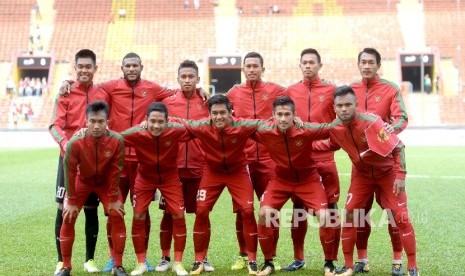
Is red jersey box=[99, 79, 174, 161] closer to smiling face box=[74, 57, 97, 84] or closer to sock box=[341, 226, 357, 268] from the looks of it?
smiling face box=[74, 57, 97, 84]

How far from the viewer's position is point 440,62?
34.7 meters

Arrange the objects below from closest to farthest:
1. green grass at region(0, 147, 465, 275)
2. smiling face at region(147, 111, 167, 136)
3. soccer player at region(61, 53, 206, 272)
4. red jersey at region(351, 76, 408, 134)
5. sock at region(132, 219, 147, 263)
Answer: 1. smiling face at region(147, 111, 167, 136)
2. sock at region(132, 219, 147, 263)
3. red jersey at region(351, 76, 408, 134)
4. green grass at region(0, 147, 465, 275)
5. soccer player at region(61, 53, 206, 272)

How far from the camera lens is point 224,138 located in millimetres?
6312

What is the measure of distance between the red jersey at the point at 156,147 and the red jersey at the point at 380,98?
1.77 meters

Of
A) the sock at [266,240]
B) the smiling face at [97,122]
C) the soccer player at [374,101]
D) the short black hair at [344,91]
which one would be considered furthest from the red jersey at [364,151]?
the smiling face at [97,122]

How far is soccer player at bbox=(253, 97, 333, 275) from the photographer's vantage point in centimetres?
609

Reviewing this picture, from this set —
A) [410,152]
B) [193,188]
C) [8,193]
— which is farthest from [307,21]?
Result: [193,188]

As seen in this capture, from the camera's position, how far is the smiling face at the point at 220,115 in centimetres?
621

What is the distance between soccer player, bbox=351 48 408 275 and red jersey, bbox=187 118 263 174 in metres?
1.10

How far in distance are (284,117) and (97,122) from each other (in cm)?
173

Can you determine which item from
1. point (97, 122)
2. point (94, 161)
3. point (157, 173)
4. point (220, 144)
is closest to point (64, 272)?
point (94, 161)

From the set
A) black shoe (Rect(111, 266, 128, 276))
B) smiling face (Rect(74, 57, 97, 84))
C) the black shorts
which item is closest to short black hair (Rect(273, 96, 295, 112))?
smiling face (Rect(74, 57, 97, 84))

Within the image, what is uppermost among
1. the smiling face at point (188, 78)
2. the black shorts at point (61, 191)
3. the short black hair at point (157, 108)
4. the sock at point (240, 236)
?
the smiling face at point (188, 78)

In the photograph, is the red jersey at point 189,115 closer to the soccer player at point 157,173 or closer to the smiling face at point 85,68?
the soccer player at point 157,173
